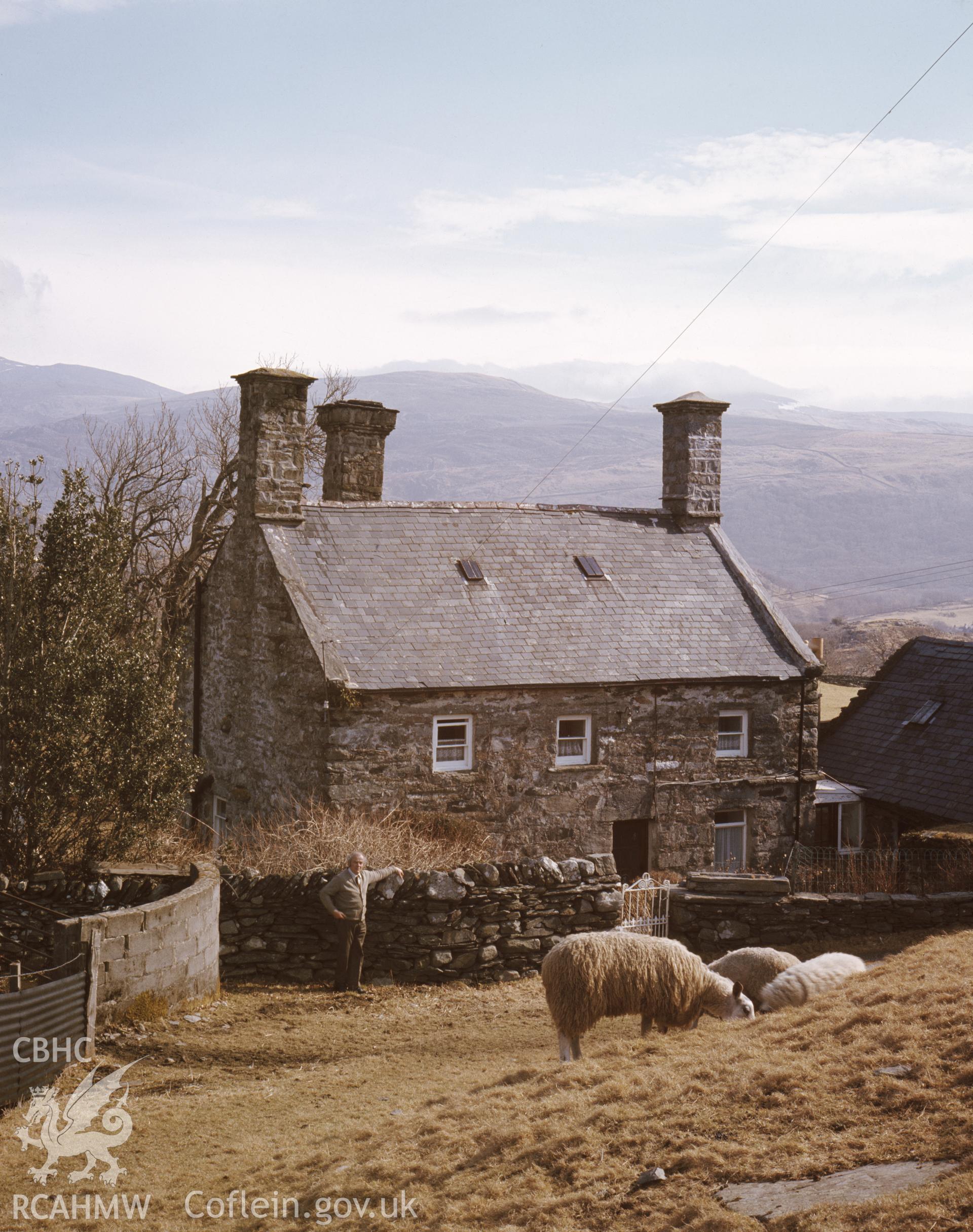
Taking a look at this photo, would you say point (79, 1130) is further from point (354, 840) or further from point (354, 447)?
point (354, 447)

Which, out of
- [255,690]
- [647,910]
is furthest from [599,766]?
[255,690]

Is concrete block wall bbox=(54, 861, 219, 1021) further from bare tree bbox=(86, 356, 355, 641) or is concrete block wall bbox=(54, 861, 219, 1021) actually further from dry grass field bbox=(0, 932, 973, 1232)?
bare tree bbox=(86, 356, 355, 641)

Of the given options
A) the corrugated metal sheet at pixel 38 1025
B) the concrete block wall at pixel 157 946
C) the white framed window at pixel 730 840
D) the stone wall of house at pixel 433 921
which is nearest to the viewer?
the corrugated metal sheet at pixel 38 1025

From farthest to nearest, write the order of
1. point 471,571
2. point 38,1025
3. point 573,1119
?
point 471,571 → point 38,1025 → point 573,1119

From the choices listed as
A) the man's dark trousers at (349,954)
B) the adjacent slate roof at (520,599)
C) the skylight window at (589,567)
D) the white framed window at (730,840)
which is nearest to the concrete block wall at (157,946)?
the man's dark trousers at (349,954)

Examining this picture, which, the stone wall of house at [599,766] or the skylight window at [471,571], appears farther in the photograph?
the skylight window at [471,571]

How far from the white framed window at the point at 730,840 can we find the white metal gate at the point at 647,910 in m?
6.81

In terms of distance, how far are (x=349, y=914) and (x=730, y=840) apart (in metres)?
12.5

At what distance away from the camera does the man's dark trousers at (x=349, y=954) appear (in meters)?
15.6

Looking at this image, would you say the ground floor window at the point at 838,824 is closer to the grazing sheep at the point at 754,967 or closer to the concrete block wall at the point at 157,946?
the grazing sheep at the point at 754,967

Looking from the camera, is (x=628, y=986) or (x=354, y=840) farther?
(x=354, y=840)

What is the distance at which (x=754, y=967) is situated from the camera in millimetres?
14156

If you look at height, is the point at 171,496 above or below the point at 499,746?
above

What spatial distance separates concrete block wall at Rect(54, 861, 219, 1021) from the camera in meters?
12.5
